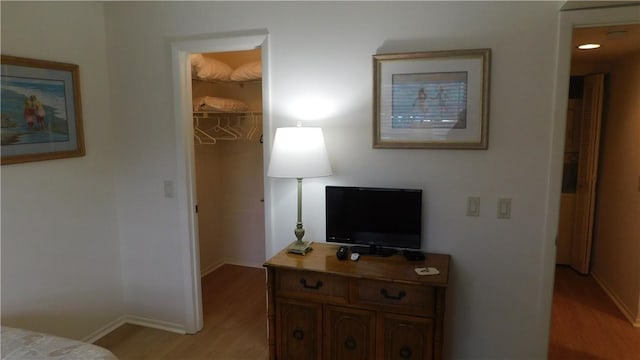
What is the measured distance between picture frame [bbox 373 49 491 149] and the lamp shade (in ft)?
1.22

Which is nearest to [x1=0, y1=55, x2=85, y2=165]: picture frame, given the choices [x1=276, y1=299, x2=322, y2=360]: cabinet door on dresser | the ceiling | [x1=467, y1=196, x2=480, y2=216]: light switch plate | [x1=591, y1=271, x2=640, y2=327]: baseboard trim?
[x1=276, y1=299, x2=322, y2=360]: cabinet door on dresser

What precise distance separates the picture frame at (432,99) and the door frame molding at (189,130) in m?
0.75

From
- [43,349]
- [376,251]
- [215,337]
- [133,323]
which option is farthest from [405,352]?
[133,323]

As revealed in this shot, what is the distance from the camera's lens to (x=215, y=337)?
300 centimetres

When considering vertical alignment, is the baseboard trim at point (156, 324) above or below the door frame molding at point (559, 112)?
below

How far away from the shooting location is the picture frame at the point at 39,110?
95.2 inches

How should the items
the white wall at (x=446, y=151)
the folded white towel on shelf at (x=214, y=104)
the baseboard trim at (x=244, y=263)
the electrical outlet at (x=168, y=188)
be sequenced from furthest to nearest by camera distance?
the baseboard trim at (x=244, y=263), the folded white towel on shelf at (x=214, y=104), the electrical outlet at (x=168, y=188), the white wall at (x=446, y=151)

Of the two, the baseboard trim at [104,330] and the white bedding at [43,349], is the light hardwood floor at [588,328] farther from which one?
the baseboard trim at [104,330]

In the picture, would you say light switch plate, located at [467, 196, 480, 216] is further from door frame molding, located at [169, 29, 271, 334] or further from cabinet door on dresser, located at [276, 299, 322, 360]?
door frame molding, located at [169, 29, 271, 334]

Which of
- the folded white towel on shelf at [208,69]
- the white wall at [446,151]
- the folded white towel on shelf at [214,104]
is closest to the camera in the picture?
the white wall at [446,151]

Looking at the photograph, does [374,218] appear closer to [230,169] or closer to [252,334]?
[252,334]

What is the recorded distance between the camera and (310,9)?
8.20ft

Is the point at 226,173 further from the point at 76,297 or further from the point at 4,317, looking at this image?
the point at 4,317

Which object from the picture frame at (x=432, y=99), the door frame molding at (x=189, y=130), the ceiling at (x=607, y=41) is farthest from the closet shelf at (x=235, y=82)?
the ceiling at (x=607, y=41)
